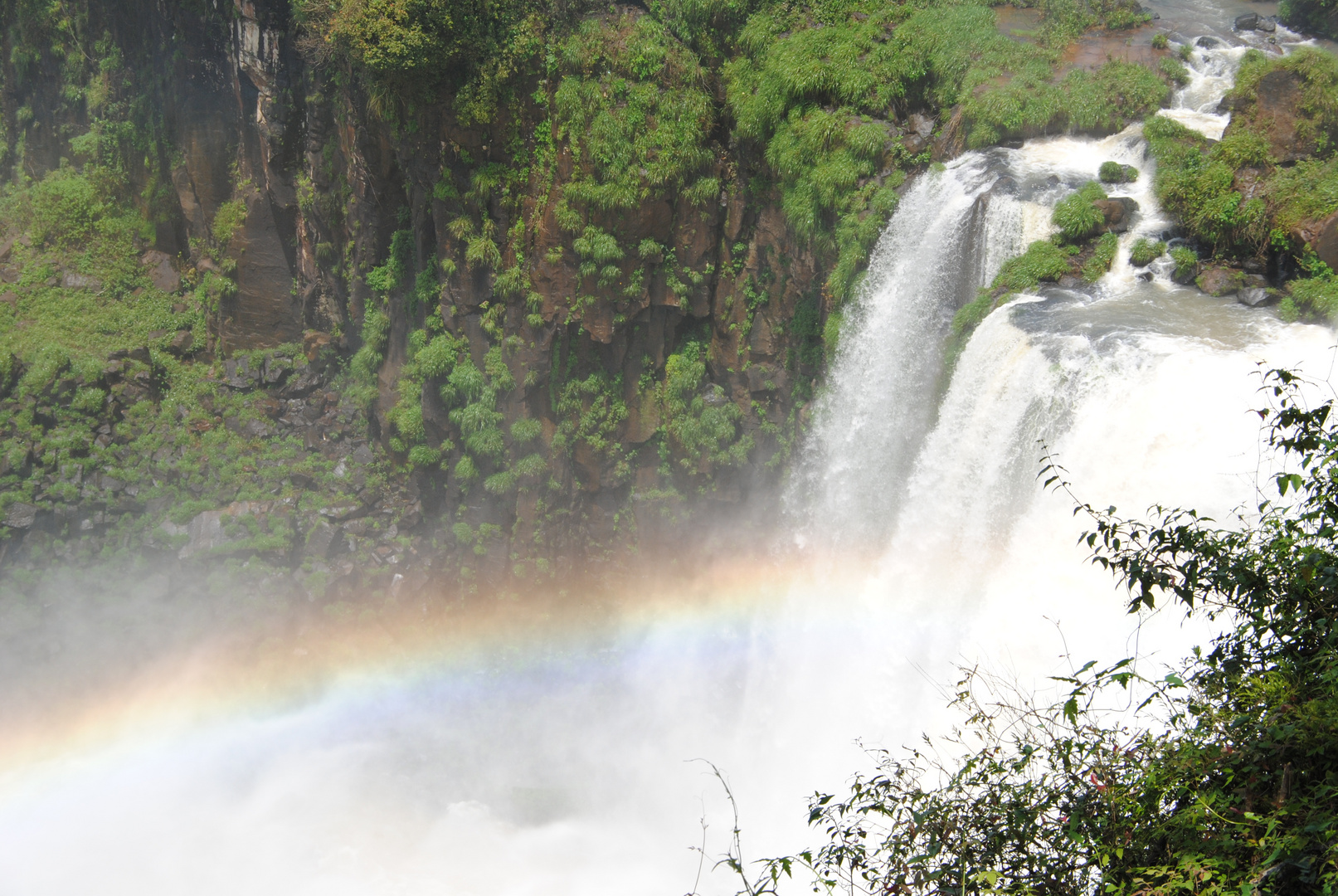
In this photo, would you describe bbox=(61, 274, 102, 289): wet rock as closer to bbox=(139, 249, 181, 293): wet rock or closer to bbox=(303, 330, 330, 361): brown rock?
bbox=(139, 249, 181, 293): wet rock

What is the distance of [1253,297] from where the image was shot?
11.0 meters

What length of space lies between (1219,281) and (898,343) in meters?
4.30

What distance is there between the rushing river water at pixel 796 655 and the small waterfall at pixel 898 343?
0.04m

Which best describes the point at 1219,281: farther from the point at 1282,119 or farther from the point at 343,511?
the point at 343,511

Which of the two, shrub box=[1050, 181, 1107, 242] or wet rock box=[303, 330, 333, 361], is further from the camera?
wet rock box=[303, 330, 333, 361]

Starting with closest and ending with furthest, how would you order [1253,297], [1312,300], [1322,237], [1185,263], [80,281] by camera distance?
[1312,300]
[1322,237]
[1253,297]
[1185,263]
[80,281]

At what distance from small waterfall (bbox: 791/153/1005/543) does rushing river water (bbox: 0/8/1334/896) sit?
41 mm

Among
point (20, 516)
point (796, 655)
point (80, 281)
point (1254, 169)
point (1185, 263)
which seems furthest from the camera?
point (80, 281)

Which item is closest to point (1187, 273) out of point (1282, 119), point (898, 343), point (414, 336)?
point (1282, 119)

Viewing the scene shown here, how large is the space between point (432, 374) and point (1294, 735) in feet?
51.6

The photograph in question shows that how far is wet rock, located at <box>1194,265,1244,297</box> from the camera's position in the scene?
37.0 ft

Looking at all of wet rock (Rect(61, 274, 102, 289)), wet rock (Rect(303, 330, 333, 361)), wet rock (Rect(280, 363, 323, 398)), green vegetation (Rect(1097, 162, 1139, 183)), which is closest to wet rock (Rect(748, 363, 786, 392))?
green vegetation (Rect(1097, 162, 1139, 183))

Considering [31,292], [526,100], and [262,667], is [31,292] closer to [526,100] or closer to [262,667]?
[262,667]

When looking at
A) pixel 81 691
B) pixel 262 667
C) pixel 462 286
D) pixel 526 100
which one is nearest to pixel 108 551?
pixel 81 691
